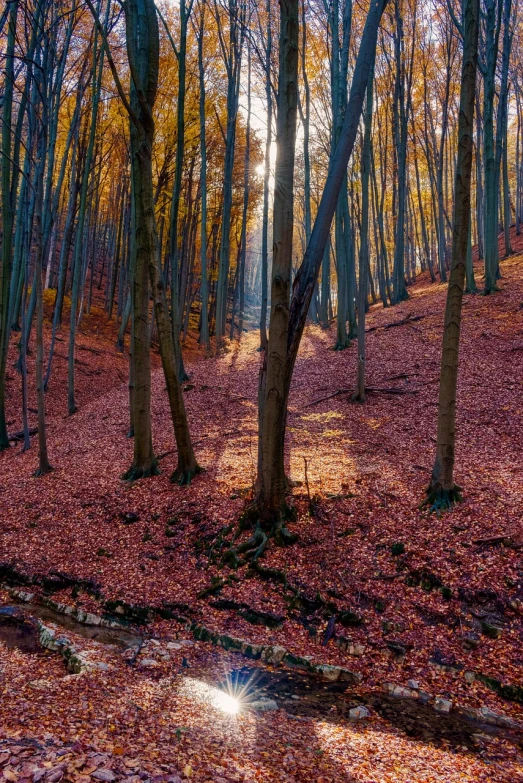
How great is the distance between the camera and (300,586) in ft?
16.4

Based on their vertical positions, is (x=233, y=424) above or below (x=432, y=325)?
below

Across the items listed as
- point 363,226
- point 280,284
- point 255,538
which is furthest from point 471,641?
point 363,226

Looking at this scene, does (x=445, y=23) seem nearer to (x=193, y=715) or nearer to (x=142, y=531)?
(x=142, y=531)

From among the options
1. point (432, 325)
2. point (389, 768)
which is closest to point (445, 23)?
point (432, 325)

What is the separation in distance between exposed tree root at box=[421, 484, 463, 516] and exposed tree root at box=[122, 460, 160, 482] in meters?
4.51

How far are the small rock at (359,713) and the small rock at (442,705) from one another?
53 centimetres

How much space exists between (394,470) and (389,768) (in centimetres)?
463

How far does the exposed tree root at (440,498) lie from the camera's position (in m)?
5.62

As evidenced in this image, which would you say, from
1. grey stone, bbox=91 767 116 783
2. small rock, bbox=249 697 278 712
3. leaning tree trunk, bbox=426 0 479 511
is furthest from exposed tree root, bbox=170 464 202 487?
grey stone, bbox=91 767 116 783

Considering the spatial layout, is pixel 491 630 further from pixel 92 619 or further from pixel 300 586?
pixel 92 619

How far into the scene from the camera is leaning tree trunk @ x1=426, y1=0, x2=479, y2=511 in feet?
17.7

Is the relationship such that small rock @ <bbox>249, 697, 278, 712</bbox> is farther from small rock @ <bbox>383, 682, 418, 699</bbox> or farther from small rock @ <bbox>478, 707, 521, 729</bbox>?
small rock @ <bbox>478, 707, 521, 729</bbox>

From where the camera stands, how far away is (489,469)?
655cm

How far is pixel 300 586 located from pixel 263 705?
1.63 metres
